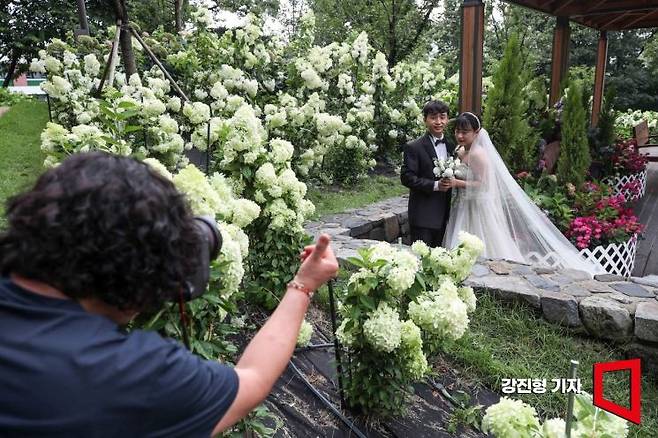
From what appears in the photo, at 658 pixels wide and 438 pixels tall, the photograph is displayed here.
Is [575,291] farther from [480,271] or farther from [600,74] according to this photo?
[600,74]

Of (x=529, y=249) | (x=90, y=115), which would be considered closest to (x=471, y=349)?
(x=529, y=249)

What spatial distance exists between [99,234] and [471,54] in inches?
198

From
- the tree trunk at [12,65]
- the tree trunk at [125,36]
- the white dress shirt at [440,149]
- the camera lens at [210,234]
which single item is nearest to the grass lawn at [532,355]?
the white dress shirt at [440,149]

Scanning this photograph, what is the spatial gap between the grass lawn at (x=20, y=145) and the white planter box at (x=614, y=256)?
475 centimetres

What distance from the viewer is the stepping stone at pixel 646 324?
3.13 m

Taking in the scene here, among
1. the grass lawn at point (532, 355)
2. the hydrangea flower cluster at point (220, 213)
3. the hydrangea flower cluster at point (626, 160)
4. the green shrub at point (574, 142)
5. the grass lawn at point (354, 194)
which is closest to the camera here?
the hydrangea flower cluster at point (220, 213)

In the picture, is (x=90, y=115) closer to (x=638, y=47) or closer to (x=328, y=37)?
(x=328, y=37)

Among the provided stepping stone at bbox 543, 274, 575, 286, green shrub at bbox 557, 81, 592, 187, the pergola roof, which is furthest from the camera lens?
the pergola roof

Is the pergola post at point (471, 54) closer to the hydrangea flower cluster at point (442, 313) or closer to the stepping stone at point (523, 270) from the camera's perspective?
the stepping stone at point (523, 270)

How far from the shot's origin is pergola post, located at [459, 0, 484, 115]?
5215mm

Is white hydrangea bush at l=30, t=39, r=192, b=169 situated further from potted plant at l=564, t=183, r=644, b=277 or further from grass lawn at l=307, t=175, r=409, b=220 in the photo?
potted plant at l=564, t=183, r=644, b=277

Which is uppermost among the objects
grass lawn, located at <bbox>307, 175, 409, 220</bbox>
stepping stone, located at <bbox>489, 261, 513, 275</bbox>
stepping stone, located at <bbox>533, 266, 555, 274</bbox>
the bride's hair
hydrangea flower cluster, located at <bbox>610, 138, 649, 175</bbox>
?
the bride's hair

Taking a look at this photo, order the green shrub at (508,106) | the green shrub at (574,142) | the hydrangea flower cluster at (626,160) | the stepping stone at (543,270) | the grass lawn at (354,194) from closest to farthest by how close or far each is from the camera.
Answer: the stepping stone at (543,270) → the green shrub at (508,106) → the green shrub at (574,142) → the grass lawn at (354,194) → the hydrangea flower cluster at (626,160)

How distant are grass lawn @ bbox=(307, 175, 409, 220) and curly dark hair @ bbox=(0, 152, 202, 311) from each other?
16.0 feet
